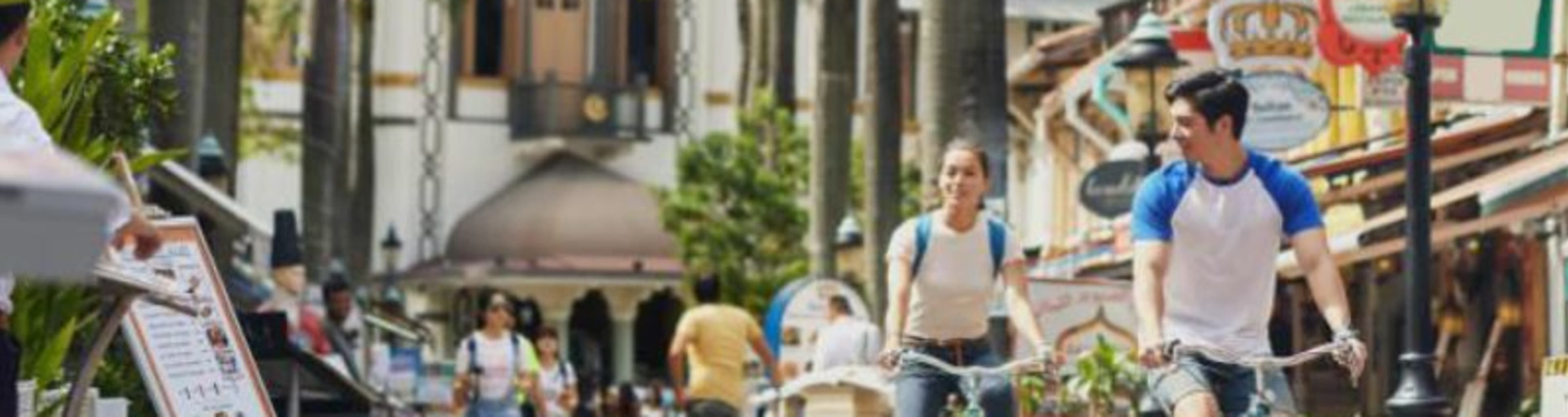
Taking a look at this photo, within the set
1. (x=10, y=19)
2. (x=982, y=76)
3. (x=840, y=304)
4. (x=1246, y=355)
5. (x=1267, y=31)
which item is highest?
(x=10, y=19)

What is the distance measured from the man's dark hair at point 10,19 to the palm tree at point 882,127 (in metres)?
25.8

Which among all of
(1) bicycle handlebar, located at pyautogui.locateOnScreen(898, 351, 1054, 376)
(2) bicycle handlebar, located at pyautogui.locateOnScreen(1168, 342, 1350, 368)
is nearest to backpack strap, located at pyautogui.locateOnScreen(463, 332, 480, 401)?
(1) bicycle handlebar, located at pyautogui.locateOnScreen(898, 351, 1054, 376)

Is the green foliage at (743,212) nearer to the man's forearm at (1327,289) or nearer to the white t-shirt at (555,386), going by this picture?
the white t-shirt at (555,386)

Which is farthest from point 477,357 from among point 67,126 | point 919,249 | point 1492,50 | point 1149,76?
point 67,126

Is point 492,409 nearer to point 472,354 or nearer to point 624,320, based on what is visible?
point 472,354

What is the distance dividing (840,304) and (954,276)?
13149 millimetres

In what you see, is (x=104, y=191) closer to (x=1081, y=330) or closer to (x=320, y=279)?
(x=1081, y=330)

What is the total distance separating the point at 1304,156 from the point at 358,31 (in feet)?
83.0

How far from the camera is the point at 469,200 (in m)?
71.2

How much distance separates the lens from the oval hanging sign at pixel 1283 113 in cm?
2673

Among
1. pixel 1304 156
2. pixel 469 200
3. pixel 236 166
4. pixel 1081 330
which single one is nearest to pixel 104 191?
pixel 1081 330

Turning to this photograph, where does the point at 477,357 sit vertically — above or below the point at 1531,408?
above

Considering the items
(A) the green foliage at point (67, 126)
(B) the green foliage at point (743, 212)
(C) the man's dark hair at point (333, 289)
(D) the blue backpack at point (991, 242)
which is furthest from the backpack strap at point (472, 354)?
(B) the green foliage at point (743, 212)

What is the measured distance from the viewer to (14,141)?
7723 mm
